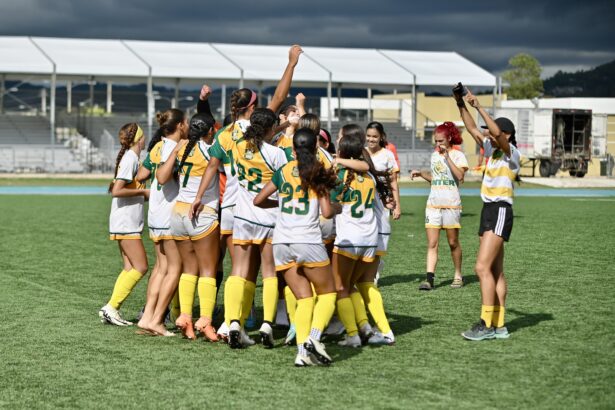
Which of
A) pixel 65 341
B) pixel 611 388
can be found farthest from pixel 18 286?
pixel 611 388

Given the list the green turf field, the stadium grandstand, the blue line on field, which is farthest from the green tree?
the green turf field

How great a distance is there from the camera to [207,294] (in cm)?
839

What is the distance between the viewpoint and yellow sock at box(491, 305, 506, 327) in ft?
27.3

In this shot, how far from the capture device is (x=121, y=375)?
7.02 m

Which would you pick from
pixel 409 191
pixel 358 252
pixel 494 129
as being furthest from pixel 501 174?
pixel 409 191

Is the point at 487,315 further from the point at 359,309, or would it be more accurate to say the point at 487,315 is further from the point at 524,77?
the point at 524,77

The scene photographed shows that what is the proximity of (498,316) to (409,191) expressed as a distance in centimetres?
2696

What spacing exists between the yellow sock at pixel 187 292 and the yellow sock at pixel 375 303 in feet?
5.03

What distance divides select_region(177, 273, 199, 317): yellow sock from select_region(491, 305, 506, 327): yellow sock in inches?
108

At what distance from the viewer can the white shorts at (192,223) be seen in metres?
8.27

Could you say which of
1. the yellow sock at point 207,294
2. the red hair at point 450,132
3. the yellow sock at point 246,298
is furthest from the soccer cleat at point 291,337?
the red hair at point 450,132

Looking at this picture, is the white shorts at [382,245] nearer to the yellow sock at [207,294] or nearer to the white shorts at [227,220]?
the white shorts at [227,220]

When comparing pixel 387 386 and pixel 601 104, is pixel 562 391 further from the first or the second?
pixel 601 104

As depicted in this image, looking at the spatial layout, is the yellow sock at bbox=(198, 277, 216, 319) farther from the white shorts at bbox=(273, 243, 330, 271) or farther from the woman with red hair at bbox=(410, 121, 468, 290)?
the woman with red hair at bbox=(410, 121, 468, 290)
